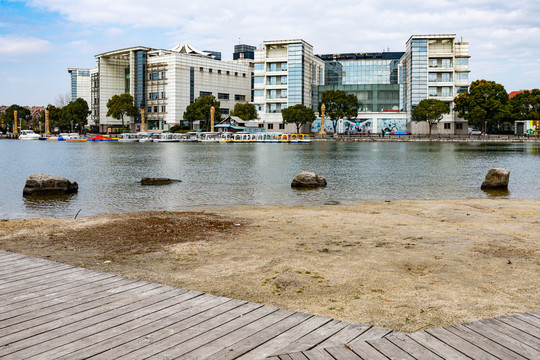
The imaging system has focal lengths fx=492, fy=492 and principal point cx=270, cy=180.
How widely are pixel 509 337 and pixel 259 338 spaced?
2.45 metres

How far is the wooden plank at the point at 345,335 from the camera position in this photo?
4.66 meters

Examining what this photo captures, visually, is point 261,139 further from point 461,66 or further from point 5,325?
point 5,325

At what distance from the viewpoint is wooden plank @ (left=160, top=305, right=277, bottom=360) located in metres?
4.46

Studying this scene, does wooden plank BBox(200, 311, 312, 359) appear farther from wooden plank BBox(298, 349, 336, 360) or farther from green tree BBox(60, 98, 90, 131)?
green tree BBox(60, 98, 90, 131)

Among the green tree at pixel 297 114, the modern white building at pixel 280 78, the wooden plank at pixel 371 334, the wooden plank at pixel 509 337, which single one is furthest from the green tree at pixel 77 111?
the wooden plank at pixel 509 337

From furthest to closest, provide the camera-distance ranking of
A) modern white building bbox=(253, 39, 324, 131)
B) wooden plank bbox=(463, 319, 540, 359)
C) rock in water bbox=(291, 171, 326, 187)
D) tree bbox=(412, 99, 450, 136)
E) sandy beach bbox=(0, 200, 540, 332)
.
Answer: modern white building bbox=(253, 39, 324, 131) < tree bbox=(412, 99, 450, 136) < rock in water bbox=(291, 171, 326, 187) < sandy beach bbox=(0, 200, 540, 332) < wooden plank bbox=(463, 319, 540, 359)

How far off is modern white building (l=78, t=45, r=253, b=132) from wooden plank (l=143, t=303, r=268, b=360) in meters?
154

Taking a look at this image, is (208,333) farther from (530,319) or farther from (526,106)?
(526,106)

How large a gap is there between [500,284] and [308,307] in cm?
354

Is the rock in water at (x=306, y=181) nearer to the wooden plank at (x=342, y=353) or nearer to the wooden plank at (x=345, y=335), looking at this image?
the wooden plank at (x=345, y=335)

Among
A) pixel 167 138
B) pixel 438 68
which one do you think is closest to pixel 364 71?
pixel 438 68

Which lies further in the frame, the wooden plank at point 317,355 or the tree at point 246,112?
the tree at point 246,112

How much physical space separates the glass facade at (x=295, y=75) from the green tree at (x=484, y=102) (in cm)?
4195

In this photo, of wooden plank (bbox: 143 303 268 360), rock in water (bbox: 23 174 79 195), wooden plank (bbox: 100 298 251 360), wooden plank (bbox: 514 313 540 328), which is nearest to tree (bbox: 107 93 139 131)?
rock in water (bbox: 23 174 79 195)
